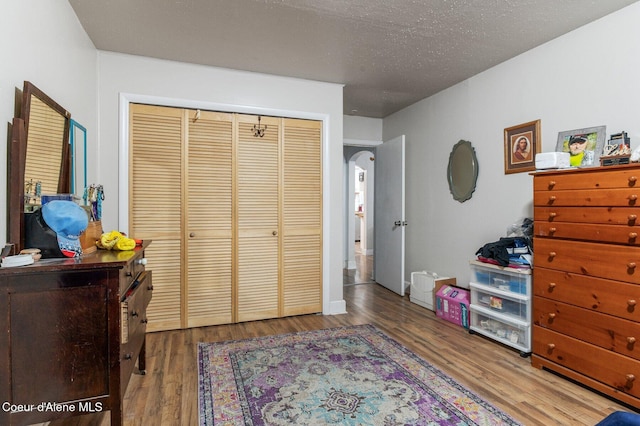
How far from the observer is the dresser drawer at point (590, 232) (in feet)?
6.61

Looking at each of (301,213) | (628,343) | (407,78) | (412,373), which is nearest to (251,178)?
(301,213)

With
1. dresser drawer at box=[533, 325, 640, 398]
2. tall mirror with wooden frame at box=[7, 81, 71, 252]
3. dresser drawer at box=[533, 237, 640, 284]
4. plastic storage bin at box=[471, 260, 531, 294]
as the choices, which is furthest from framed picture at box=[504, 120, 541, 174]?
tall mirror with wooden frame at box=[7, 81, 71, 252]

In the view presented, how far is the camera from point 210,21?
2467 mm

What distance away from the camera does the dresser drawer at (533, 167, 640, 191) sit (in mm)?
2008

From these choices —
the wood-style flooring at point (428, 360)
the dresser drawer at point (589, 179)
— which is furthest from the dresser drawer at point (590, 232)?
the wood-style flooring at point (428, 360)

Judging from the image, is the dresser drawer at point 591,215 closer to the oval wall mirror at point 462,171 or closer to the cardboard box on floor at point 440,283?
the oval wall mirror at point 462,171

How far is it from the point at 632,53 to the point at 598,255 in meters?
1.37

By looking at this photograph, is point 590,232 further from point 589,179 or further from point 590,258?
point 589,179

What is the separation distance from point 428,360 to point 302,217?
1833mm

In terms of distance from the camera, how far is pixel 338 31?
8.54 feet

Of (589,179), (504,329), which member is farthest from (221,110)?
(504,329)

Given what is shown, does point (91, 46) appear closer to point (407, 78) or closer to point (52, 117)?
point (52, 117)

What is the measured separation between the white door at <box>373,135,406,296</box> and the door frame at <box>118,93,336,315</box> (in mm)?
1083

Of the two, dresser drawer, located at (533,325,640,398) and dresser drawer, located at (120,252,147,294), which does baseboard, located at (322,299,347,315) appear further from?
dresser drawer, located at (120,252,147,294)
